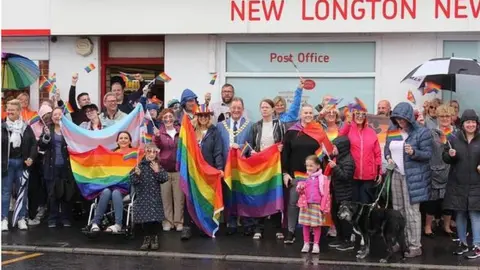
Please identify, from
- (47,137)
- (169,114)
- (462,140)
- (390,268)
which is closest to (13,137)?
(47,137)

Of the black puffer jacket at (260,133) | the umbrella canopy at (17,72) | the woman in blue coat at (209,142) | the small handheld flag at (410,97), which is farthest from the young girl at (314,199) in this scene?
the umbrella canopy at (17,72)

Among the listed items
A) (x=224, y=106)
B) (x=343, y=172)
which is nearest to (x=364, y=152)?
(x=343, y=172)

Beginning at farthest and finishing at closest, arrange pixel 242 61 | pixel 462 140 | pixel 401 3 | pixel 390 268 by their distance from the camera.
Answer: pixel 242 61, pixel 401 3, pixel 462 140, pixel 390 268

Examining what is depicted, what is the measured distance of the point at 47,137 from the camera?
9.75 meters

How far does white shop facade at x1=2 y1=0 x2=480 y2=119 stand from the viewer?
11.5 m

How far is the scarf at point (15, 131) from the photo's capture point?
960cm

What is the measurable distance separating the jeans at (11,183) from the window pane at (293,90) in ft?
14.9

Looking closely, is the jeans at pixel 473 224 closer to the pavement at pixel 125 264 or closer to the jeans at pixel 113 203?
the pavement at pixel 125 264

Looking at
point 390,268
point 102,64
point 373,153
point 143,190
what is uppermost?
point 102,64

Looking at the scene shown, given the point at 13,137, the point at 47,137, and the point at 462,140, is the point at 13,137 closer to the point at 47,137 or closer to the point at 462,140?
the point at 47,137

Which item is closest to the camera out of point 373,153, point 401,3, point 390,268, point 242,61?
point 390,268

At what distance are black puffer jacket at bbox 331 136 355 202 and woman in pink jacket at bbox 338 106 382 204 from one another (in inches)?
3.8

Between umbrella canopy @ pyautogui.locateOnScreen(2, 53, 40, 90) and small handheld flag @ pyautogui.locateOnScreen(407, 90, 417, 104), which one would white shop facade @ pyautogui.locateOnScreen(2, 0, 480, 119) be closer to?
small handheld flag @ pyautogui.locateOnScreen(407, 90, 417, 104)

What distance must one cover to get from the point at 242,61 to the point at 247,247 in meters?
4.90
